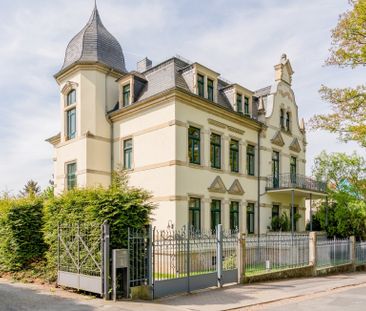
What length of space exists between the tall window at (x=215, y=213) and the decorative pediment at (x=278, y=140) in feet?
21.9

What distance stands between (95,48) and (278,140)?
12978mm

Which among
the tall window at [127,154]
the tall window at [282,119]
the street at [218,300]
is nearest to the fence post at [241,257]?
the street at [218,300]

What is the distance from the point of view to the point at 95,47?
22.6 m

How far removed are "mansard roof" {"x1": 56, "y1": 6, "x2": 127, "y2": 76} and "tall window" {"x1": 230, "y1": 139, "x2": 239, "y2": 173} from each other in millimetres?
7797

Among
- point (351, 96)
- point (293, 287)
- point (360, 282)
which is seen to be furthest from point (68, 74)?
point (360, 282)

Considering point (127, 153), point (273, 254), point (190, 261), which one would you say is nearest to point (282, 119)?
point (127, 153)

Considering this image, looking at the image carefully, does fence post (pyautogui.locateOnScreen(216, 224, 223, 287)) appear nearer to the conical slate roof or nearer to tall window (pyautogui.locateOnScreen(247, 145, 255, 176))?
tall window (pyautogui.locateOnScreen(247, 145, 255, 176))

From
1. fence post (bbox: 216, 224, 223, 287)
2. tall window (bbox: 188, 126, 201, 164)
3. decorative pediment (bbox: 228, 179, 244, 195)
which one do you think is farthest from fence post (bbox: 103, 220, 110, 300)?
decorative pediment (bbox: 228, 179, 244, 195)

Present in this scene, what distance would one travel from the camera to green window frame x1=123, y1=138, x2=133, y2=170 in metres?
21.9

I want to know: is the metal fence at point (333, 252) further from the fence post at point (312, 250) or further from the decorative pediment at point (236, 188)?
the decorative pediment at point (236, 188)

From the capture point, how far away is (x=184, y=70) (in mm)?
21484

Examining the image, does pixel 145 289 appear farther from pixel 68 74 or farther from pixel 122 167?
pixel 68 74

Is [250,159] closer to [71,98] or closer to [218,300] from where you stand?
[71,98]

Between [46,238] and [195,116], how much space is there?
9.91 metres
